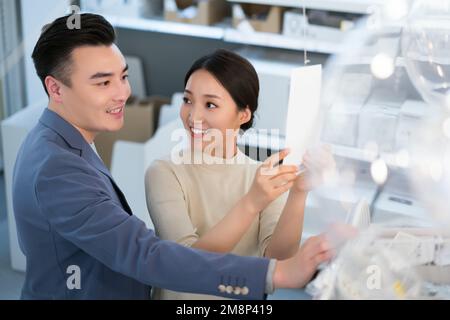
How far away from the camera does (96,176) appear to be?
1198 mm

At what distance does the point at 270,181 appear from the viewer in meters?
1.18

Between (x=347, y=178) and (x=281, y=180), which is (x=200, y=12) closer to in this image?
(x=347, y=178)

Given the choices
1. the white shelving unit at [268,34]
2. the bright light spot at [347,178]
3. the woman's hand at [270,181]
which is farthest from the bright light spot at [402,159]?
the white shelving unit at [268,34]

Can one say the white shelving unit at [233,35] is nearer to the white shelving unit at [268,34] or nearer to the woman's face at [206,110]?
the white shelving unit at [268,34]

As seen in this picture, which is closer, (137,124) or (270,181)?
(270,181)

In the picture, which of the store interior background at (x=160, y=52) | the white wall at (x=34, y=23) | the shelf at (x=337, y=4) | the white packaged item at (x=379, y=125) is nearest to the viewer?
the white packaged item at (x=379, y=125)

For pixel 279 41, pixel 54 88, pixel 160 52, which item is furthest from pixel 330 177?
pixel 160 52

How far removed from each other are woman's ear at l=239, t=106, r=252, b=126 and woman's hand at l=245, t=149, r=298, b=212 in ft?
0.84

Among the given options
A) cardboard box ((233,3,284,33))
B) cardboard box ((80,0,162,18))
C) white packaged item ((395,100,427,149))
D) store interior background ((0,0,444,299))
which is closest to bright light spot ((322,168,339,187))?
white packaged item ((395,100,427,149))

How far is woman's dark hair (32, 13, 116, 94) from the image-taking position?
1.24 metres

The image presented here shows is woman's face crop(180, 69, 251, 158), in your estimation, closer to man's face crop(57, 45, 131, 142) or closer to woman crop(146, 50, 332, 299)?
woman crop(146, 50, 332, 299)

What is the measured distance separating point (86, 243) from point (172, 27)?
7.17ft

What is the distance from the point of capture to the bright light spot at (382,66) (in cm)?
162

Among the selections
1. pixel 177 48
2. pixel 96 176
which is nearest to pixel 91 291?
pixel 96 176
